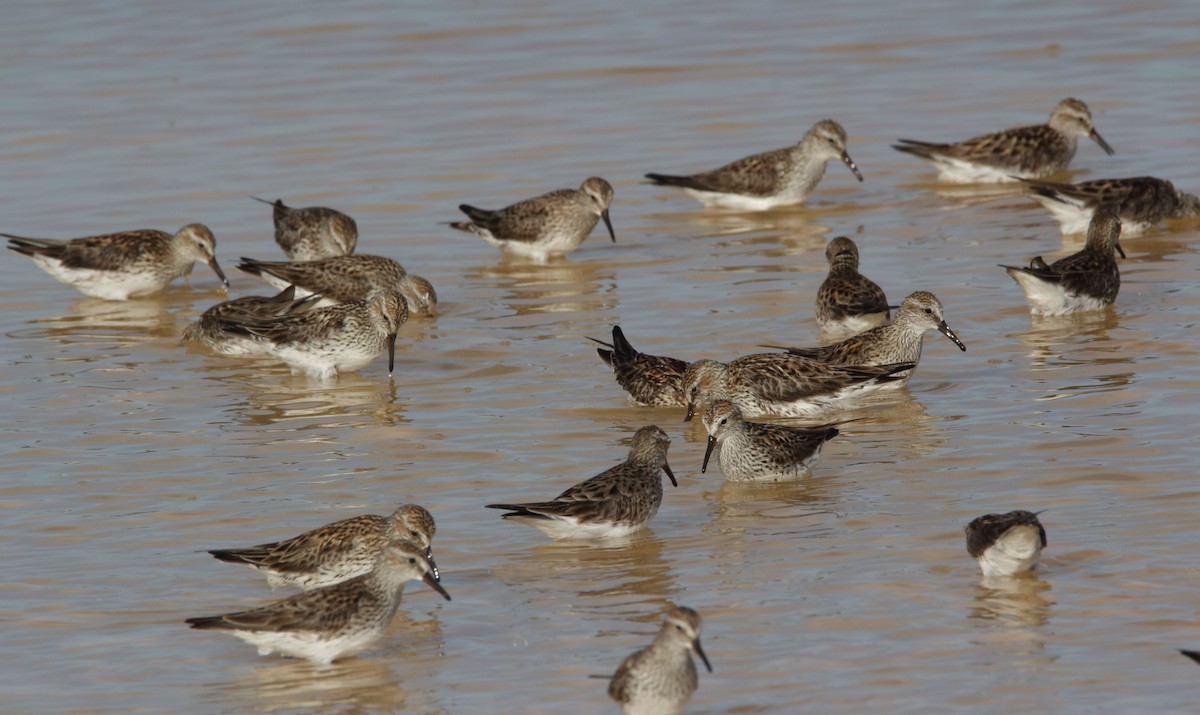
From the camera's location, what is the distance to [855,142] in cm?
2242

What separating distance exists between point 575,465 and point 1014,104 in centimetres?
1350

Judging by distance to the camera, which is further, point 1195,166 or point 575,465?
point 1195,166

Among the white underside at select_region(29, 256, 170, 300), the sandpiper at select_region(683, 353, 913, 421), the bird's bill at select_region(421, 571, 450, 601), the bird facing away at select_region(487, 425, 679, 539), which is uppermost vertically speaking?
the white underside at select_region(29, 256, 170, 300)

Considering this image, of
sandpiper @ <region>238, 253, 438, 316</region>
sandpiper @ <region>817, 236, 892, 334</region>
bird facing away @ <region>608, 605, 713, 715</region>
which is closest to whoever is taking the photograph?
bird facing away @ <region>608, 605, 713, 715</region>

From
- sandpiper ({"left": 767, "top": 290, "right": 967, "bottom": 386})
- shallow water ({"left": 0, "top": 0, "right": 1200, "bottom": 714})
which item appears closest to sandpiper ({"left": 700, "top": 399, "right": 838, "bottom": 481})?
shallow water ({"left": 0, "top": 0, "right": 1200, "bottom": 714})

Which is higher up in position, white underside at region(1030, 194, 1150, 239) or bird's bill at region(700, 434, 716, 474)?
white underside at region(1030, 194, 1150, 239)

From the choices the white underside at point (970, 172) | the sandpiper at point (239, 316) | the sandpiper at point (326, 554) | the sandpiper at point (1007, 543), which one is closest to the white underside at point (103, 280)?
the sandpiper at point (239, 316)

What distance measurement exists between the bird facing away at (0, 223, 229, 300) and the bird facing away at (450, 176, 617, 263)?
268cm

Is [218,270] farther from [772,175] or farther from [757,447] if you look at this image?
[757,447]

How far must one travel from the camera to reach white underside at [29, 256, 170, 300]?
17.3 metres

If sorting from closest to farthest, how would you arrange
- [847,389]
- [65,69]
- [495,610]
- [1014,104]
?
[495,610]
[847,389]
[1014,104]
[65,69]

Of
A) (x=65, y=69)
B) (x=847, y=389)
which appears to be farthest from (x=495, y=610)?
(x=65, y=69)

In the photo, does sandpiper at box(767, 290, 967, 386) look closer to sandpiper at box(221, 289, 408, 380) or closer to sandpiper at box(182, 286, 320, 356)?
sandpiper at box(221, 289, 408, 380)

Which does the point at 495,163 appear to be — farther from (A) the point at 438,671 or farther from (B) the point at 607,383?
(A) the point at 438,671
